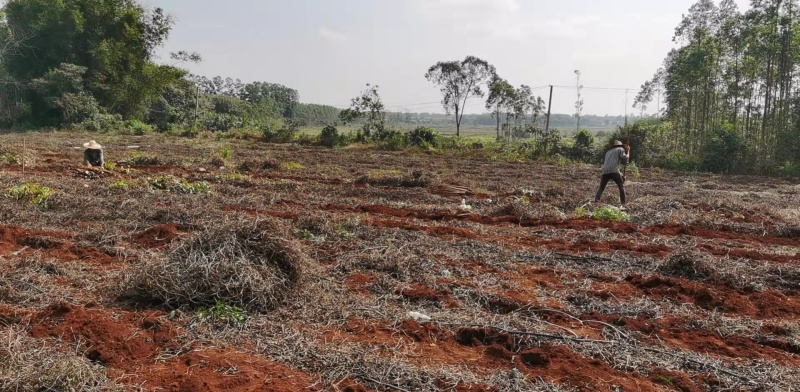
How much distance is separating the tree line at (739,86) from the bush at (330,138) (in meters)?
17.7

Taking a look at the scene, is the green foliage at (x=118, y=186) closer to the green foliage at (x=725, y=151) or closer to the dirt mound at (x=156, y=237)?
the dirt mound at (x=156, y=237)

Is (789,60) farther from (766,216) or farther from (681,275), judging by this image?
(681,275)

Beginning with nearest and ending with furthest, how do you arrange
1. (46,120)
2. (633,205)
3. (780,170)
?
(633,205) → (780,170) → (46,120)

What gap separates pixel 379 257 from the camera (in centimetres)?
617

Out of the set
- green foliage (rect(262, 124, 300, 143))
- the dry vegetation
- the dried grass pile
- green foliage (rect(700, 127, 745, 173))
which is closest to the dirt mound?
the dry vegetation

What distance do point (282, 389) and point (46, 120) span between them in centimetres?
4086

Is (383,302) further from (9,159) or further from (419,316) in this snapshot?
(9,159)

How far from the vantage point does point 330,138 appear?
32000mm

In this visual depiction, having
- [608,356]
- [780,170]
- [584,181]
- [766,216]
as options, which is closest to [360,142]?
[584,181]

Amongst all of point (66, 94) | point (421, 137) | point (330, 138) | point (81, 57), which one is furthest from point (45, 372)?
point (81, 57)

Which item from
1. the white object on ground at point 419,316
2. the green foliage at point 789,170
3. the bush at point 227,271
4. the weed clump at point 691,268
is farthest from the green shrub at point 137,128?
the green foliage at point 789,170

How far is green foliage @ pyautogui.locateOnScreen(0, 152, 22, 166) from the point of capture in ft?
46.5

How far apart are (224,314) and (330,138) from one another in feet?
92.4

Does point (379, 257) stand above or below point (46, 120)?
below
